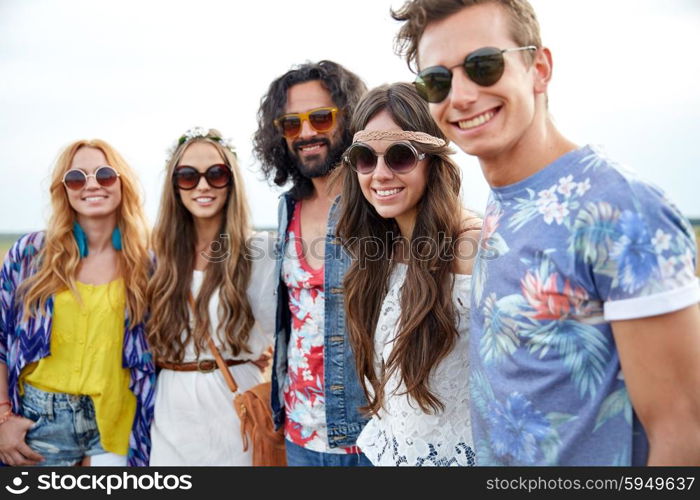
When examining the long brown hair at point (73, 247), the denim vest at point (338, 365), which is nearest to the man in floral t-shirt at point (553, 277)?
the denim vest at point (338, 365)

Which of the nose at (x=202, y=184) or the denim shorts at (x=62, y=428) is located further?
the nose at (x=202, y=184)

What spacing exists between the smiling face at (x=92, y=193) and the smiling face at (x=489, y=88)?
284 centimetres

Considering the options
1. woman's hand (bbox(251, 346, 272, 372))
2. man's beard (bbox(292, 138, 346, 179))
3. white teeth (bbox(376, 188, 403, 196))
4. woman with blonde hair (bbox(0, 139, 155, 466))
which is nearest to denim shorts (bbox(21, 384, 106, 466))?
woman with blonde hair (bbox(0, 139, 155, 466))

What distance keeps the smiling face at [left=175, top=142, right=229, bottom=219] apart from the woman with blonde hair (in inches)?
20.2

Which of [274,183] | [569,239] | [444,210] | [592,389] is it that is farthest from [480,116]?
[274,183]

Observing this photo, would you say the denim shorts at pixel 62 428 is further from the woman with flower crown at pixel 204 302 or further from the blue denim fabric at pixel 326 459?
the blue denim fabric at pixel 326 459

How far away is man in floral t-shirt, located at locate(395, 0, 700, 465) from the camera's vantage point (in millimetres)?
1583

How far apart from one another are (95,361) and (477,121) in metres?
2.98

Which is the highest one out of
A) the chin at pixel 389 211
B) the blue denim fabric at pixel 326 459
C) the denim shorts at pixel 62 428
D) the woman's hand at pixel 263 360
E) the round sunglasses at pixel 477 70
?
the round sunglasses at pixel 477 70

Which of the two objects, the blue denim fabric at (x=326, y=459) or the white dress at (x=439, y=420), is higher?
the white dress at (x=439, y=420)

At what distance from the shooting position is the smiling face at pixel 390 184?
2674mm

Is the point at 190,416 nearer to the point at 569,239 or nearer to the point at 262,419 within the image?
the point at 262,419

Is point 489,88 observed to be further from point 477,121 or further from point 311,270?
point 311,270

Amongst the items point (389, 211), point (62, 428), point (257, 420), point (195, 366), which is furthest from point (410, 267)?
point (62, 428)
